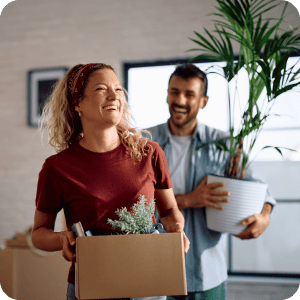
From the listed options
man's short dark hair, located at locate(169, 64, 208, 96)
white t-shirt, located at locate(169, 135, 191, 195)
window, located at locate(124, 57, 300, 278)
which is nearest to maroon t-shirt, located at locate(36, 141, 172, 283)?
white t-shirt, located at locate(169, 135, 191, 195)

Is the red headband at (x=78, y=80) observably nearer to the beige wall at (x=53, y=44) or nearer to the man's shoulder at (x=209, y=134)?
the man's shoulder at (x=209, y=134)

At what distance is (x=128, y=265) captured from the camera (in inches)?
A: 33.0

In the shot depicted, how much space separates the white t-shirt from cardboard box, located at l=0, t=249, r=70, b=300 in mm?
1119

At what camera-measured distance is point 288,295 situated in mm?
2865

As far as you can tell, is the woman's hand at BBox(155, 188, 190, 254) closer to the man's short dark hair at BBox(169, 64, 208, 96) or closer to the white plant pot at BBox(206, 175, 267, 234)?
the white plant pot at BBox(206, 175, 267, 234)

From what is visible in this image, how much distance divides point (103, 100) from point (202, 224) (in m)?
0.93

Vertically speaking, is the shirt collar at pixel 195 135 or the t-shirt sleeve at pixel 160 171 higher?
the shirt collar at pixel 195 135

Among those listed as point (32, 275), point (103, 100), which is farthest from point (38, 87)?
point (103, 100)

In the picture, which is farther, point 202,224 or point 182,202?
point 202,224

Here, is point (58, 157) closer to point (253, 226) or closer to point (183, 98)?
point (183, 98)

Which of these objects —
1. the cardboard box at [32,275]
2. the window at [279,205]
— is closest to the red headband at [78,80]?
the cardboard box at [32,275]

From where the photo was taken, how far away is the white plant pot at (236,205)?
1.62m

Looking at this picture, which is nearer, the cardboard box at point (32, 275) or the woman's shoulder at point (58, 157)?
the woman's shoulder at point (58, 157)

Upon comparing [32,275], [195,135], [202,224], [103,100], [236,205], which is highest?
[103,100]
